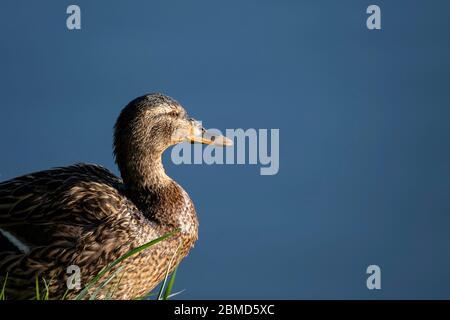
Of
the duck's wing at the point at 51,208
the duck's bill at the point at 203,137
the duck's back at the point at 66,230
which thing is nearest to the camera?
the duck's back at the point at 66,230

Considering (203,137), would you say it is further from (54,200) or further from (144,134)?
(54,200)

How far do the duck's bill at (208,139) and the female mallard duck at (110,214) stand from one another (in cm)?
9

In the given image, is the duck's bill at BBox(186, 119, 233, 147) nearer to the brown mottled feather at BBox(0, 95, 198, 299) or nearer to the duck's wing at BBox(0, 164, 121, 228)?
the brown mottled feather at BBox(0, 95, 198, 299)

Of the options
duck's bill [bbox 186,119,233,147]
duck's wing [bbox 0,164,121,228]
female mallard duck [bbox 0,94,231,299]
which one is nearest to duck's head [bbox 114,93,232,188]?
female mallard duck [bbox 0,94,231,299]

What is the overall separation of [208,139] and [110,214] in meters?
0.97

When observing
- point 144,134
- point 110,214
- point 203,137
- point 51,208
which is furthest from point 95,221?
point 203,137

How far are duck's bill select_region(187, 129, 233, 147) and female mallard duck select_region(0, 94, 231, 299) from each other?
9 centimetres

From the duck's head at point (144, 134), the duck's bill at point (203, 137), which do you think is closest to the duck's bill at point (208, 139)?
the duck's bill at point (203, 137)

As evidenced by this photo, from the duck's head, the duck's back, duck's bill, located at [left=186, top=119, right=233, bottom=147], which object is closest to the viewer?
the duck's back

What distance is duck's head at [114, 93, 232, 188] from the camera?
5.02 m

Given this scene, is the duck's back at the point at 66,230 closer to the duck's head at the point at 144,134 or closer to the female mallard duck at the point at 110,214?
the female mallard duck at the point at 110,214

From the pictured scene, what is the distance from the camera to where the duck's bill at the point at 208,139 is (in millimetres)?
5328

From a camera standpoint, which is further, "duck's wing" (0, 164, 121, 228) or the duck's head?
the duck's head
